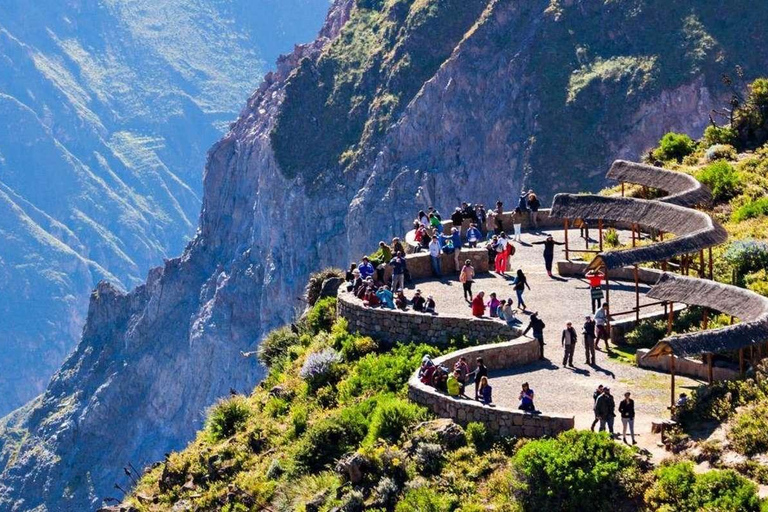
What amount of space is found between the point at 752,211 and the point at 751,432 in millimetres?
20025

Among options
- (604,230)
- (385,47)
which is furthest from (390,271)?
(385,47)

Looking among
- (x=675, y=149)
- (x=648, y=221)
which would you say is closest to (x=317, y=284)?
(x=648, y=221)

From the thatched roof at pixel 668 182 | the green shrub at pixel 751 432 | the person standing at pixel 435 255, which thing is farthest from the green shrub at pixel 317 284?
the green shrub at pixel 751 432

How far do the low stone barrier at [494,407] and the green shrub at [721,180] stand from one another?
16.2 meters

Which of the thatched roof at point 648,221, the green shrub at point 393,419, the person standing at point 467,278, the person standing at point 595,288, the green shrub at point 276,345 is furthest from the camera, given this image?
the green shrub at point 276,345

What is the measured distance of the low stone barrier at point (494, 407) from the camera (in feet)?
107

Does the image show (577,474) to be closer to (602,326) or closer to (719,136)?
(602,326)

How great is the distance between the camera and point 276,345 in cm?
5206

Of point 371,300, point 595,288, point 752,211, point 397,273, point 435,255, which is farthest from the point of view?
point 752,211

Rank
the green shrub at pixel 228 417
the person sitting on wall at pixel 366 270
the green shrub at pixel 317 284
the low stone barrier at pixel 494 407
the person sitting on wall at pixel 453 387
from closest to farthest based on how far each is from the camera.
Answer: the low stone barrier at pixel 494 407, the person sitting on wall at pixel 453 387, the green shrub at pixel 228 417, the person sitting on wall at pixel 366 270, the green shrub at pixel 317 284

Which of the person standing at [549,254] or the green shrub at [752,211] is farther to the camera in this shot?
the green shrub at [752,211]

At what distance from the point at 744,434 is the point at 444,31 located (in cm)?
15692

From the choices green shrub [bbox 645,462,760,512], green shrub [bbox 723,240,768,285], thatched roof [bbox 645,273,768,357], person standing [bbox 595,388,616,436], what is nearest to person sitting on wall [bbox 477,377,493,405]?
person standing [bbox 595,388,616,436]

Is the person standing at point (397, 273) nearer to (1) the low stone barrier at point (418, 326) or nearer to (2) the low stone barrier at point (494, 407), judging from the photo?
(1) the low stone barrier at point (418, 326)
